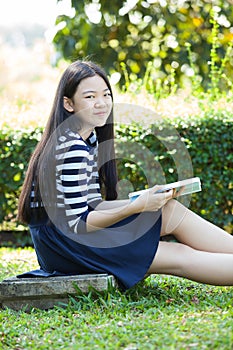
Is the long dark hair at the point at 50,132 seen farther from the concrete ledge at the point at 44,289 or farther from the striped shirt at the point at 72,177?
the concrete ledge at the point at 44,289

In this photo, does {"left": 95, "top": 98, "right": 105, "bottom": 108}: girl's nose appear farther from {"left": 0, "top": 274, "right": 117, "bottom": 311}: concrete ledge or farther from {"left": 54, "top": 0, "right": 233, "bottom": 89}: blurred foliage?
{"left": 54, "top": 0, "right": 233, "bottom": 89}: blurred foliage

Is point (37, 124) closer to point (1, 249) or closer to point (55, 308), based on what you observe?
point (1, 249)

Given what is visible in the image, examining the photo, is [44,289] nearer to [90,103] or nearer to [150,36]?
[90,103]

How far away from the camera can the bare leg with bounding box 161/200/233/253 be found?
120 inches

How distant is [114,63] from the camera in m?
8.32

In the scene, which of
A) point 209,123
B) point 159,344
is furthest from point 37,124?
point 159,344

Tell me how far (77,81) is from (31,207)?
0.67 m

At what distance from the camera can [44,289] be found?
9.63ft

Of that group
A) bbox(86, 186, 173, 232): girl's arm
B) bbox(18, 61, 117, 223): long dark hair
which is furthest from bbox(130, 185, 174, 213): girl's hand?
bbox(18, 61, 117, 223): long dark hair

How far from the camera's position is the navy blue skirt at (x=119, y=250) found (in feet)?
9.65

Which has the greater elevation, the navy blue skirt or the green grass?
the navy blue skirt

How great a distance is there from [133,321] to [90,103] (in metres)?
1.14

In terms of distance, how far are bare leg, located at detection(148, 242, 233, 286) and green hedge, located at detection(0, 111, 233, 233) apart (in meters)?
2.28

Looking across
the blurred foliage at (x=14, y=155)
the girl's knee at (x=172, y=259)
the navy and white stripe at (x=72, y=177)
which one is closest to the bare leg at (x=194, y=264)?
the girl's knee at (x=172, y=259)
